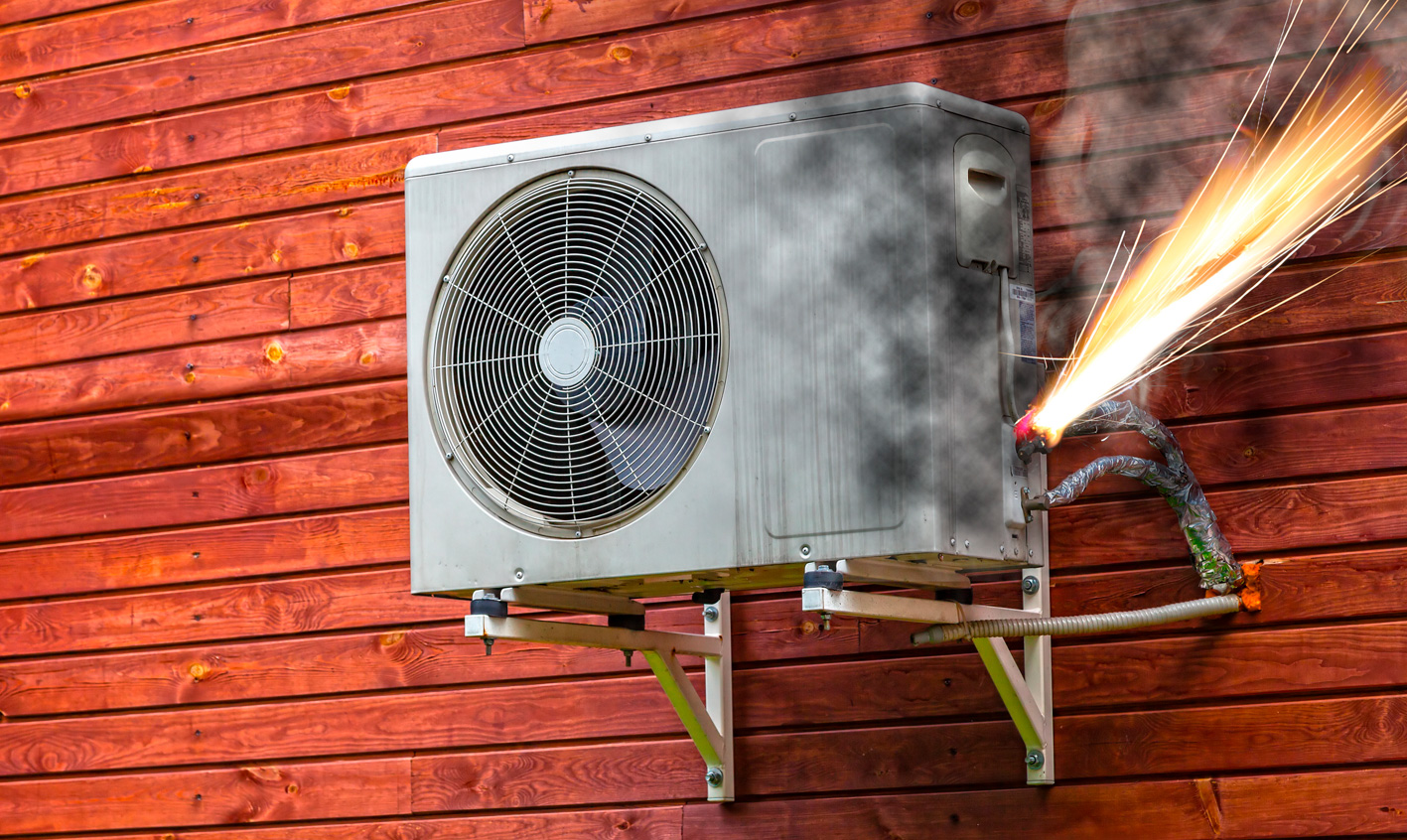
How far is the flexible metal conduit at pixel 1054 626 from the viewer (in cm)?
183

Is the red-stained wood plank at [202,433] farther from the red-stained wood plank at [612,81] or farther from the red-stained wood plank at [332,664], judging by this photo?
the red-stained wood plank at [612,81]

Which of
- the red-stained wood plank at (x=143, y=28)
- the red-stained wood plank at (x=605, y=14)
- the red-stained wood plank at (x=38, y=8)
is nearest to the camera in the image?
the red-stained wood plank at (x=605, y=14)

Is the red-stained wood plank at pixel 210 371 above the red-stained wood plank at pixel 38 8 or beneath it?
beneath

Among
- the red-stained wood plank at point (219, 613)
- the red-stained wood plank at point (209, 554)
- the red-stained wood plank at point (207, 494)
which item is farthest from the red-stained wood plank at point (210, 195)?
the red-stained wood plank at point (219, 613)

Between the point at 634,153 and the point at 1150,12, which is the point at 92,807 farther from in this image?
the point at 1150,12

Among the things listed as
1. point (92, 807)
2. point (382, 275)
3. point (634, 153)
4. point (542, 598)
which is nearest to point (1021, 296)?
point (634, 153)

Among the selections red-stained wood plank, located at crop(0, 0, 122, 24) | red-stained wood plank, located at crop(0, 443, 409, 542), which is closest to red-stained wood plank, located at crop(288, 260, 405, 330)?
red-stained wood plank, located at crop(0, 443, 409, 542)

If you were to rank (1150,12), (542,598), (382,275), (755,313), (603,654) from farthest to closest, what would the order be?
(382,275), (603,654), (1150,12), (542,598), (755,313)

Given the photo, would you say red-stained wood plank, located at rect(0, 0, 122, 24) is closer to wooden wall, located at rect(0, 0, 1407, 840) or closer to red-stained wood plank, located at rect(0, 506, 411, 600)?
wooden wall, located at rect(0, 0, 1407, 840)

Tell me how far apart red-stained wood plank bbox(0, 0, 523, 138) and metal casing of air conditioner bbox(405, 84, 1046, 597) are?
80 centimetres

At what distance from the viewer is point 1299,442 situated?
78.5 inches

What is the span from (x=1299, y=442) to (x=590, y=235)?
40.9 inches

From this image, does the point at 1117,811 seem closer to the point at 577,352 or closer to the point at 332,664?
→ the point at 577,352

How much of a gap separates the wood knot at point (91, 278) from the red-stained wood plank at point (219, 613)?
24.3 inches
